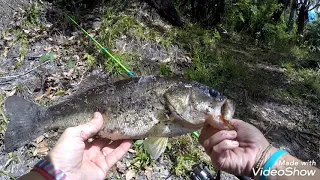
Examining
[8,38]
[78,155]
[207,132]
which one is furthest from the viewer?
[8,38]

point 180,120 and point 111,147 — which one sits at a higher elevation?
point 180,120

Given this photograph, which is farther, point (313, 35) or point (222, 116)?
point (313, 35)

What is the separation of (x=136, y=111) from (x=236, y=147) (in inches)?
34.9

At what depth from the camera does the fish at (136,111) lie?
7.96 feet

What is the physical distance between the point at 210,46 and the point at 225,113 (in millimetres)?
4494

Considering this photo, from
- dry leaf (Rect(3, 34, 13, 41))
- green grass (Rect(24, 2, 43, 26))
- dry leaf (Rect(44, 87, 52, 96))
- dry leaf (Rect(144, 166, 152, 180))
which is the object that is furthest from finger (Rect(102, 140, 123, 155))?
green grass (Rect(24, 2, 43, 26))

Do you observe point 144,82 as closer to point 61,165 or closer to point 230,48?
point 61,165

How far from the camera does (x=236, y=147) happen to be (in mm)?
2578

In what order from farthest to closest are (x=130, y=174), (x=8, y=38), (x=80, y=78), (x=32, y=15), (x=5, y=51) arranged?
1. (x=32, y=15)
2. (x=8, y=38)
3. (x=5, y=51)
4. (x=80, y=78)
5. (x=130, y=174)

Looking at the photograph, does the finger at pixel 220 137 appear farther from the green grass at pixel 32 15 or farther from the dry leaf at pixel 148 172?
the green grass at pixel 32 15

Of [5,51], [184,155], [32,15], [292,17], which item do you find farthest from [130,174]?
[292,17]

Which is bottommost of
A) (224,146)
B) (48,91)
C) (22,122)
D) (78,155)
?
(48,91)

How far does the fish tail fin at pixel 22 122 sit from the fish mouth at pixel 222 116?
1.38 metres

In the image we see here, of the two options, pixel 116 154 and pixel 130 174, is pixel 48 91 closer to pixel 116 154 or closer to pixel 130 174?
pixel 130 174
